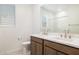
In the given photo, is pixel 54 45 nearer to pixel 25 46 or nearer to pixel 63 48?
pixel 63 48

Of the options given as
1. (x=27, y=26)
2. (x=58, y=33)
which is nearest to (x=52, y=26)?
(x=58, y=33)

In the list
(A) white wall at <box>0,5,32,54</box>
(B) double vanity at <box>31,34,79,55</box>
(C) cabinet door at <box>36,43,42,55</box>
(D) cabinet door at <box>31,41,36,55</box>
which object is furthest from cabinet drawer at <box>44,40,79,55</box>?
(A) white wall at <box>0,5,32,54</box>

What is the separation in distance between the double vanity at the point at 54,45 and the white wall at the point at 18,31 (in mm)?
191

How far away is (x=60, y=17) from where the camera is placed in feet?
8.05

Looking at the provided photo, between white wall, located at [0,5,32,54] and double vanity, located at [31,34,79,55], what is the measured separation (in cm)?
19

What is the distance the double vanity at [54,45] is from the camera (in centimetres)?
159

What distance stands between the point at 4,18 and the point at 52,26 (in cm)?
97

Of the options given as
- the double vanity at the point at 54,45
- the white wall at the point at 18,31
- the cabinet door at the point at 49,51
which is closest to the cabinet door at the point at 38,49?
the double vanity at the point at 54,45

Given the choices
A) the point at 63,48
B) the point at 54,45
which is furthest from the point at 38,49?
the point at 63,48

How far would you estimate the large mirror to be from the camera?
233cm

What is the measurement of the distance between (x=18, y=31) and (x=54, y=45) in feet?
2.33

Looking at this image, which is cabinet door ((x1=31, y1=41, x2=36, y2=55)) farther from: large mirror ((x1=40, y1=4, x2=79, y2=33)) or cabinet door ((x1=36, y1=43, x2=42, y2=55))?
large mirror ((x1=40, y1=4, x2=79, y2=33))

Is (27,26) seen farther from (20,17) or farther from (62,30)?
(62,30)

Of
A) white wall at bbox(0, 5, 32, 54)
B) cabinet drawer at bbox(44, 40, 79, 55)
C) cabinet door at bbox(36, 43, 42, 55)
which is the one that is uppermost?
white wall at bbox(0, 5, 32, 54)
